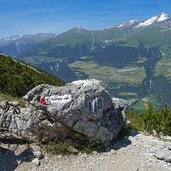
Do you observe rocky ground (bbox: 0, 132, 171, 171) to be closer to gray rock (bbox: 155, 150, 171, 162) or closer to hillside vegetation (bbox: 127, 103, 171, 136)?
gray rock (bbox: 155, 150, 171, 162)

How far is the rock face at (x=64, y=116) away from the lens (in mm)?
20672

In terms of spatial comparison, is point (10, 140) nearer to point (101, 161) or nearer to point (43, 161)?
point (43, 161)

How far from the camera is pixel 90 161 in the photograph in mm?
20312

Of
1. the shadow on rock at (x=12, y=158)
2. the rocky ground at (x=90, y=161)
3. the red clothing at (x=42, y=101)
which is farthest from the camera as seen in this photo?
the red clothing at (x=42, y=101)

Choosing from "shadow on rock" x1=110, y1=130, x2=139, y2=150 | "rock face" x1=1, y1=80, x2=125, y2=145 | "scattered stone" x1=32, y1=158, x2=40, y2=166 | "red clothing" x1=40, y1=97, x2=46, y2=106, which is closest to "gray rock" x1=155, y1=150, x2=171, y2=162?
"shadow on rock" x1=110, y1=130, x2=139, y2=150

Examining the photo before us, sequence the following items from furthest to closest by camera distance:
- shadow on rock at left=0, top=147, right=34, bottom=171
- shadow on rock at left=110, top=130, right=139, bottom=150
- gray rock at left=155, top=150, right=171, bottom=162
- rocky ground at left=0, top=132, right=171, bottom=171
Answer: shadow on rock at left=110, top=130, right=139, bottom=150 → gray rock at left=155, top=150, right=171, bottom=162 → rocky ground at left=0, top=132, right=171, bottom=171 → shadow on rock at left=0, top=147, right=34, bottom=171

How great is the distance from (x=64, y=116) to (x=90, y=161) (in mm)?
2920

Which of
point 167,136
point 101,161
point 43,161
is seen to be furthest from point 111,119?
point 167,136

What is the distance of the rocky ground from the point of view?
1931 cm

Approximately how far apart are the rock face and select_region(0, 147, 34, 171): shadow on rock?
1220 millimetres

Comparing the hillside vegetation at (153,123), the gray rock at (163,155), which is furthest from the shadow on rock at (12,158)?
the hillside vegetation at (153,123)

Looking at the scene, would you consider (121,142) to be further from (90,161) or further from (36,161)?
(36,161)

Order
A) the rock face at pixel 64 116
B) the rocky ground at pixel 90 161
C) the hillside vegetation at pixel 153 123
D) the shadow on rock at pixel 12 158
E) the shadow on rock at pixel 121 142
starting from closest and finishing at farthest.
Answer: the shadow on rock at pixel 12 158
the rocky ground at pixel 90 161
the rock face at pixel 64 116
the shadow on rock at pixel 121 142
the hillside vegetation at pixel 153 123

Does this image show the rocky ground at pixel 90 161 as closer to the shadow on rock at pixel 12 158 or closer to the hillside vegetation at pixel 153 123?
the shadow on rock at pixel 12 158
